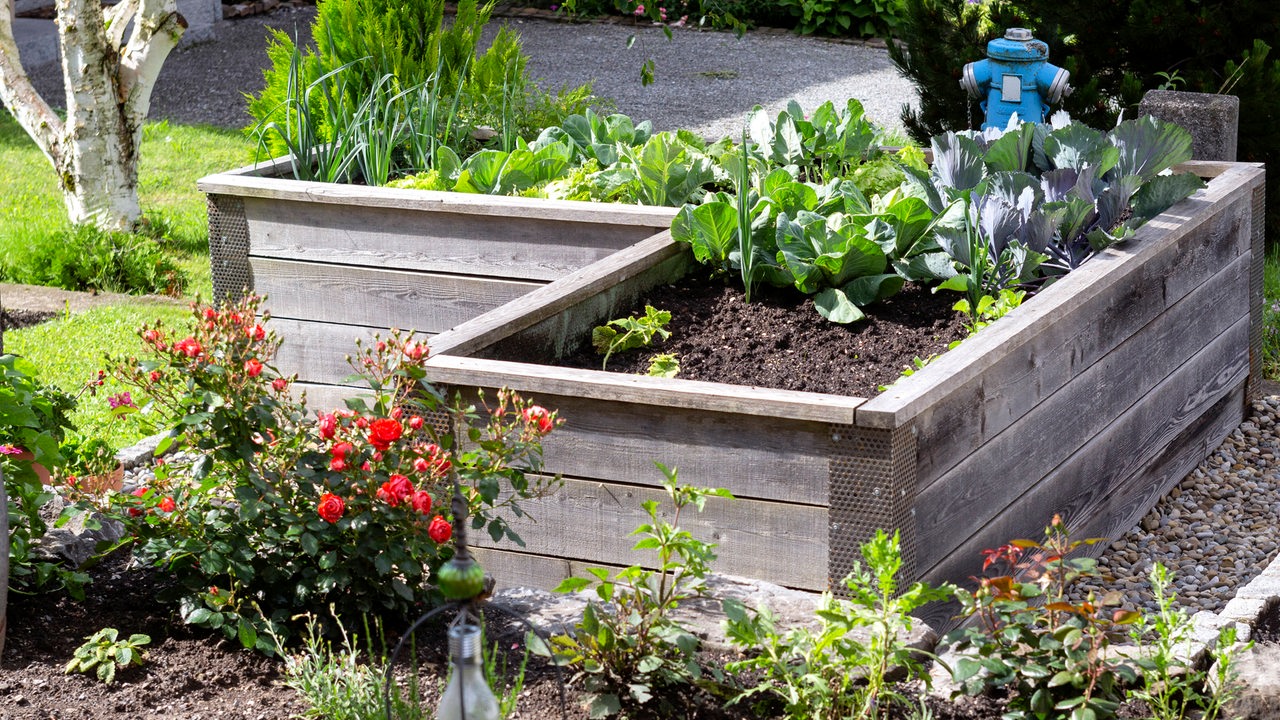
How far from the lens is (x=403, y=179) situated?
5.06 m

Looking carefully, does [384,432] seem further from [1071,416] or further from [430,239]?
[430,239]

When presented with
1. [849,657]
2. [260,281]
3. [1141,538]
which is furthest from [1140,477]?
A: [260,281]

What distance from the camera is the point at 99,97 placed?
6352 mm

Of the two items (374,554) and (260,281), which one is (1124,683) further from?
(260,281)

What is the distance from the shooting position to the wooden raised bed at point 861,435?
2.85 m

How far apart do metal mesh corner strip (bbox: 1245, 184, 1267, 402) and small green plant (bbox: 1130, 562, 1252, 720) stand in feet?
8.20

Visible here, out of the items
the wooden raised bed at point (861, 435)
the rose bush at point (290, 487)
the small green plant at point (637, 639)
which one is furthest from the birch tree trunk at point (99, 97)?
the small green plant at point (637, 639)

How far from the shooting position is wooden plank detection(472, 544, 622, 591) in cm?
Result: 314

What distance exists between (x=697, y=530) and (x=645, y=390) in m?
0.33

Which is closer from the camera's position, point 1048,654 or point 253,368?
point 1048,654

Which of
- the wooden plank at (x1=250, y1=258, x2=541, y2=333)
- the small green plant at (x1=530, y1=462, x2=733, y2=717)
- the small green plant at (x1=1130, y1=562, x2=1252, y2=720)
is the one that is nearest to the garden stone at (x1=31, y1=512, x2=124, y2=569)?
the small green plant at (x1=530, y1=462, x2=733, y2=717)

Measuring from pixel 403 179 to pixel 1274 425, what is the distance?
310cm

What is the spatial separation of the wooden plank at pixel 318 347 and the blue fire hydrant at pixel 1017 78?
2.13m

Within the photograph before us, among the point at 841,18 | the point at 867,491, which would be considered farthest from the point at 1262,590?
the point at 841,18
